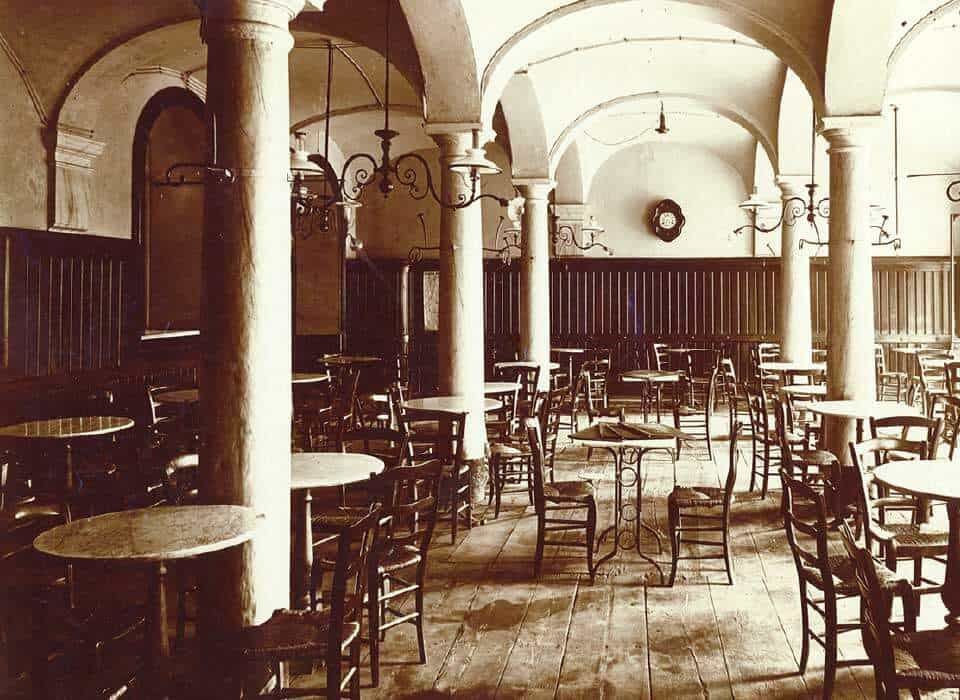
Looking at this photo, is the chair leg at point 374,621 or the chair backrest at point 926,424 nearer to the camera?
the chair leg at point 374,621

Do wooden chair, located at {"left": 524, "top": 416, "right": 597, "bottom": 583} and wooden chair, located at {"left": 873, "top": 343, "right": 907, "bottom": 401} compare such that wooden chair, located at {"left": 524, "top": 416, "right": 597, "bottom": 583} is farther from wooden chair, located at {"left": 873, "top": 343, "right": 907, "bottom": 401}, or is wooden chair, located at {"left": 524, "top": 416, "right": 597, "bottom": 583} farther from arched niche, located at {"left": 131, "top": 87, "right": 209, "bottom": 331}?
wooden chair, located at {"left": 873, "top": 343, "right": 907, "bottom": 401}

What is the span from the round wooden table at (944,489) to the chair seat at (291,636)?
273cm

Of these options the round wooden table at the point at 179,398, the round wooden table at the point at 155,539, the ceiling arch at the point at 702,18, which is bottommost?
the round wooden table at the point at 155,539

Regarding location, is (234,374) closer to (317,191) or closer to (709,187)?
(317,191)

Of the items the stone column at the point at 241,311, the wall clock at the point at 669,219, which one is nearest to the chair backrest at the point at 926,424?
the stone column at the point at 241,311

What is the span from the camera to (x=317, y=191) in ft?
49.2

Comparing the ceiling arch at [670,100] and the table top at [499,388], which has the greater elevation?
the ceiling arch at [670,100]

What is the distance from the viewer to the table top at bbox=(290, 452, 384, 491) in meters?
4.41

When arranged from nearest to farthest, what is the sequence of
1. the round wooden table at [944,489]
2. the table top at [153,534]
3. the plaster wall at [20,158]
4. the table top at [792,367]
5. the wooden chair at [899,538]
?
the table top at [153,534]
the round wooden table at [944,489]
the wooden chair at [899,538]
the plaster wall at [20,158]
the table top at [792,367]

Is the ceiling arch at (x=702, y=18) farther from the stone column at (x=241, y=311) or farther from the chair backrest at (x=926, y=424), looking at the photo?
the stone column at (x=241, y=311)

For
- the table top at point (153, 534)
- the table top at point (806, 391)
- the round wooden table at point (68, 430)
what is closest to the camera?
the table top at point (153, 534)

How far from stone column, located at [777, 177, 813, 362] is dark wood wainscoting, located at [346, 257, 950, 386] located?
3.30m

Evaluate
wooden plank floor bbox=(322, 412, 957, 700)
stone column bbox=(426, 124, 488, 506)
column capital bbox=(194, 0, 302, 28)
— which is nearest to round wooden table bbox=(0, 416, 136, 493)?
wooden plank floor bbox=(322, 412, 957, 700)

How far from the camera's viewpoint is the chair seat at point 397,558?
4145 mm
